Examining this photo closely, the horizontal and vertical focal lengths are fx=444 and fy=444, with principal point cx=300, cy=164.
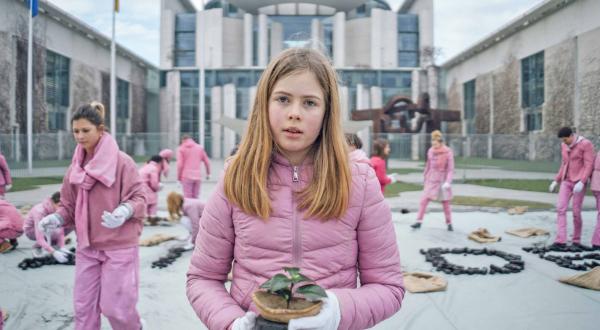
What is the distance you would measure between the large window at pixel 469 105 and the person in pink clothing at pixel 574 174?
35.9 m

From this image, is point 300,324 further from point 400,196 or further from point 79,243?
point 400,196

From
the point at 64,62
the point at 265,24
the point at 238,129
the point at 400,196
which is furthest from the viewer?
the point at 265,24

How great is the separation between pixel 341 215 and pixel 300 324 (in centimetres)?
46

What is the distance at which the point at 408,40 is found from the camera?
4672 centimetres

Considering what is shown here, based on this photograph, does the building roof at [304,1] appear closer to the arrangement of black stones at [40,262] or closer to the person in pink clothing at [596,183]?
the person in pink clothing at [596,183]

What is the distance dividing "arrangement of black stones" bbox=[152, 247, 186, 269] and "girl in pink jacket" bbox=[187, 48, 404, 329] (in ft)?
15.1

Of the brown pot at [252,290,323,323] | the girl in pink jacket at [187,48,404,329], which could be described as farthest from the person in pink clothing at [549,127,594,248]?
the brown pot at [252,290,323,323]

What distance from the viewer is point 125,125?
41094 millimetres

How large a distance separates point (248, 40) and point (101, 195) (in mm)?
45022

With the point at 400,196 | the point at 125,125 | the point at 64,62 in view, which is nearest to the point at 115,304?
the point at 400,196

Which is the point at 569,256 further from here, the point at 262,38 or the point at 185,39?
the point at 185,39

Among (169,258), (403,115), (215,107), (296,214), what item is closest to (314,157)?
(296,214)

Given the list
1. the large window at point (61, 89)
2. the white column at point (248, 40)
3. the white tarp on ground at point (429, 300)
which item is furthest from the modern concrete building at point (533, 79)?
the large window at point (61, 89)

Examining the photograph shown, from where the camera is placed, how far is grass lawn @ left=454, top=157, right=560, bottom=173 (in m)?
16.0
